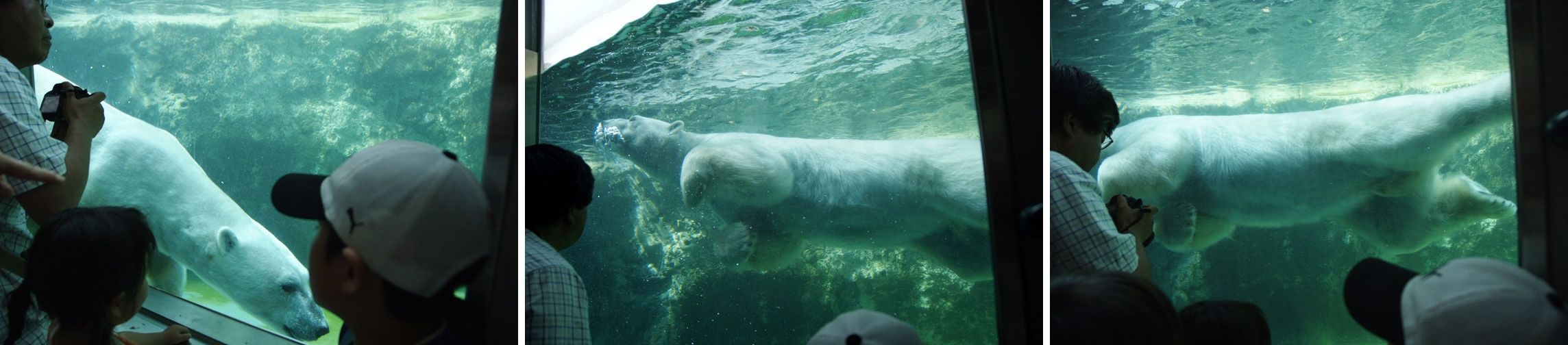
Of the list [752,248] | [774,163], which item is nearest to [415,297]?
[752,248]

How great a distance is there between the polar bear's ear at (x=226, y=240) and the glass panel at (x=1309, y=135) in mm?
1746

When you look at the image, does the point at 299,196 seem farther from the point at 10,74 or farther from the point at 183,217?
the point at 10,74

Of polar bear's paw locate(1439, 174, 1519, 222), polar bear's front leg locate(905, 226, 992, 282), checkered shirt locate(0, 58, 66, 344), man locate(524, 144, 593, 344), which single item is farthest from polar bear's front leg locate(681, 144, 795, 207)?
polar bear's paw locate(1439, 174, 1519, 222)

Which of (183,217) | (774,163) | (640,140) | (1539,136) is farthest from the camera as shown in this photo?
(774,163)

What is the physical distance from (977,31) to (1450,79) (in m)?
1.01

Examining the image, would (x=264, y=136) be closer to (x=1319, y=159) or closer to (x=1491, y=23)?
(x=1319, y=159)

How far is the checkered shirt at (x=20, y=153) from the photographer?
1438mm

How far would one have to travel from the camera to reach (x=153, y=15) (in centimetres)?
162

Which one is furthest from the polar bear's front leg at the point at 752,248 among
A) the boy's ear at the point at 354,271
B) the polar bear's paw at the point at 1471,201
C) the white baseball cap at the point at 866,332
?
the polar bear's paw at the point at 1471,201

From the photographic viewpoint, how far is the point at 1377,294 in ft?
5.77

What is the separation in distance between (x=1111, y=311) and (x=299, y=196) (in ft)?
4.68

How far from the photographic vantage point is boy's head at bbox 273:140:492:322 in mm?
1201

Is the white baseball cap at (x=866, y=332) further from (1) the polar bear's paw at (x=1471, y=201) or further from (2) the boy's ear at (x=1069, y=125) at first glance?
(1) the polar bear's paw at (x=1471, y=201)

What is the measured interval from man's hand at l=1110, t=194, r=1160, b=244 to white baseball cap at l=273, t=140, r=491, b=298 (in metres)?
1.32
